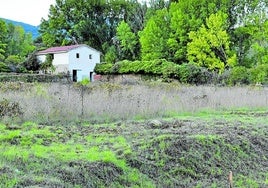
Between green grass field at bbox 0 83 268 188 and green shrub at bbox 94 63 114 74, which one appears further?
green shrub at bbox 94 63 114 74

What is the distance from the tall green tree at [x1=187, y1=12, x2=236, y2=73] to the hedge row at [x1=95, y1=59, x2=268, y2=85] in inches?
160

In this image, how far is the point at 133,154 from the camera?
20.7 ft

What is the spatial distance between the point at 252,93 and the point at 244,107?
2556mm

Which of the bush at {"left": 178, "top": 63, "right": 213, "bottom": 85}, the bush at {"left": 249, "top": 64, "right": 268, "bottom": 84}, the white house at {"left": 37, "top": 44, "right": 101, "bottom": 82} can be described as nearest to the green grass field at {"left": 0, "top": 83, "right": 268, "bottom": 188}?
the bush at {"left": 249, "top": 64, "right": 268, "bottom": 84}

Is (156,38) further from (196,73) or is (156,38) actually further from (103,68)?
(196,73)

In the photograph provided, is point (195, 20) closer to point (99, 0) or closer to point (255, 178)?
point (99, 0)

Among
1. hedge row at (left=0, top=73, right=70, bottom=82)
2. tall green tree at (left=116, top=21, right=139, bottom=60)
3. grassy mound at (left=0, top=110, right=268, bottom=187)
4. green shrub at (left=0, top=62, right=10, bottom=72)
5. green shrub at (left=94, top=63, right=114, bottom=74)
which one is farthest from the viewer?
tall green tree at (left=116, top=21, right=139, bottom=60)

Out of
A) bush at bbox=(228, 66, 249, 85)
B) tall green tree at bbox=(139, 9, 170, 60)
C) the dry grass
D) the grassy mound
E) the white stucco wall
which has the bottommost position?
the grassy mound

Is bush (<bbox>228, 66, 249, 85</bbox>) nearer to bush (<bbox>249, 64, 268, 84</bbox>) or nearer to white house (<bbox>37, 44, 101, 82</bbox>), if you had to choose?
bush (<bbox>249, 64, 268, 84</bbox>)

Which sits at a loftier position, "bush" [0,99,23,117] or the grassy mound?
"bush" [0,99,23,117]

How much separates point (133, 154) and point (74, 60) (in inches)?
1269

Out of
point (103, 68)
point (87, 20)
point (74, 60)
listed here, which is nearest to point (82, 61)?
point (74, 60)

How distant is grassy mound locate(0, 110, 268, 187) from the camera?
5430 millimetres

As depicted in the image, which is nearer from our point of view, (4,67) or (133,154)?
(133,154)
